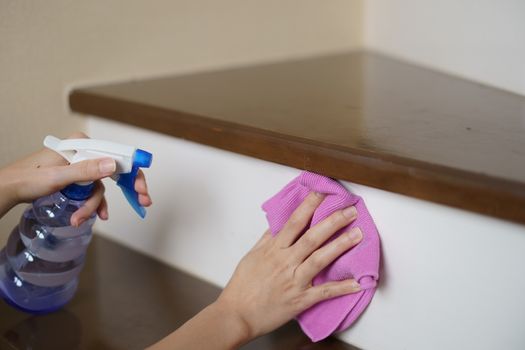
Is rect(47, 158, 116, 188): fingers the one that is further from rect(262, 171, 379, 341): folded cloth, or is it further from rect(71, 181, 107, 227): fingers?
rect(262, 171, 379, 341): folded cloth

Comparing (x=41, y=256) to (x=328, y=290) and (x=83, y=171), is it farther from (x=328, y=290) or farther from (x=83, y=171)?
(x=328, y=290)

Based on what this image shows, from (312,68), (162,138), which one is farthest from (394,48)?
(162,138)

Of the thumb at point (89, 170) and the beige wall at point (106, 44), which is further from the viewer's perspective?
the beige wall at point (106, 44)

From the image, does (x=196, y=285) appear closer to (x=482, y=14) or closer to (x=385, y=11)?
(x=482, y=14)

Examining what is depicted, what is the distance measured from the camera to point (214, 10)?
1164 millimetres

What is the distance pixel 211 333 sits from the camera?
64 cm

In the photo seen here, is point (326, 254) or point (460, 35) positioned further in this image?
point (460, 35)

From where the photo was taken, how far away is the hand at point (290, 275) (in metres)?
0.66

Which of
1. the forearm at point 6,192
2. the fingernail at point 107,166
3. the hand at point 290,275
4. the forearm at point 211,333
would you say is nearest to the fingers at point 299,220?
the hand at point 290,275

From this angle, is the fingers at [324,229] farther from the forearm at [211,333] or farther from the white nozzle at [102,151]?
the white nozzle at [102,151]

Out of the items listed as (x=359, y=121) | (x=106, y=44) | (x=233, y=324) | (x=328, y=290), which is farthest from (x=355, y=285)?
(x=106, y=44)

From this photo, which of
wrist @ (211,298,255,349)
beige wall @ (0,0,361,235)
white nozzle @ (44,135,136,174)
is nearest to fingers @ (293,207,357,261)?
wrist @ (211,298,255,349)

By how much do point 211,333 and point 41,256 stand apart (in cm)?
26

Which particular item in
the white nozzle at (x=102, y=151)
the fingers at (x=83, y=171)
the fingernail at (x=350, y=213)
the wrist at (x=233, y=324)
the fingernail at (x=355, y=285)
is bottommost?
the wrist at (x=233, y=324)
